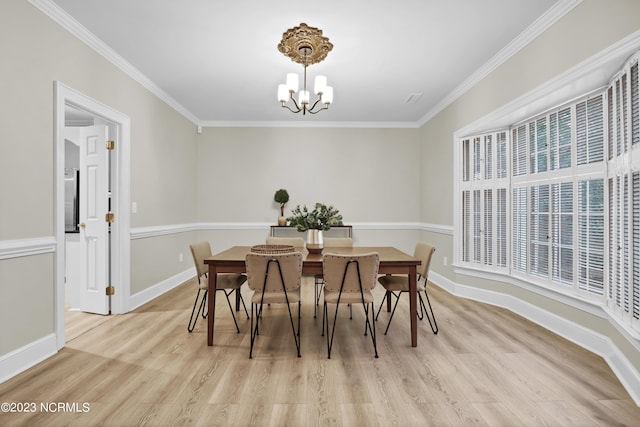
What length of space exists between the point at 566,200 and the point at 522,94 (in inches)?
43.5

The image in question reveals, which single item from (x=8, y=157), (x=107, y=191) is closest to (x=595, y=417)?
(x=8, y=157)

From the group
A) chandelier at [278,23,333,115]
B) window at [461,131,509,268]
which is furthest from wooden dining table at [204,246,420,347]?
window at [461,131,509,268]

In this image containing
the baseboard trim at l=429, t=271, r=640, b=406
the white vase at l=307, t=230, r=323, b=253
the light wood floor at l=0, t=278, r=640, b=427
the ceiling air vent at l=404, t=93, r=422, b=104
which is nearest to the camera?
the light wood floor at l=0, t=278, r=640, b=427

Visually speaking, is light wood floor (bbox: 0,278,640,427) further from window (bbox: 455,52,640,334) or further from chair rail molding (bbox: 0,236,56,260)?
chair rail molding (bbox: 0,236,56,260)

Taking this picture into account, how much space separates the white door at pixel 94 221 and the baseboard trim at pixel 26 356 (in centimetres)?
111

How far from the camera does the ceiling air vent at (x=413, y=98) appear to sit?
490cm

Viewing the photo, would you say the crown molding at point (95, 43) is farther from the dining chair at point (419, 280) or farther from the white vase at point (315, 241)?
the dining chair at point (419, 280)

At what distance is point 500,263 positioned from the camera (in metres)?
4.21

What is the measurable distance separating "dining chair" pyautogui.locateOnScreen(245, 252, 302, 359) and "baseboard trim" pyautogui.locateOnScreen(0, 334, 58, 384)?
158cm

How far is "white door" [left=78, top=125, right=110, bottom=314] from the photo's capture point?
3.79 meters

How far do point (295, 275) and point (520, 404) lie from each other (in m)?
1.70

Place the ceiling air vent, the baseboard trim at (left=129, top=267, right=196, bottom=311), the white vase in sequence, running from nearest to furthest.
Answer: the white vase → the baseboard trim at (left=129, top=267, right=196, bottom=311) → the ceiling air vent

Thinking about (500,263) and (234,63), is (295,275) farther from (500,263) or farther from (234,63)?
(500,263)

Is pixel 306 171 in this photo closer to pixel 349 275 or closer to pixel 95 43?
pixel 95 43
